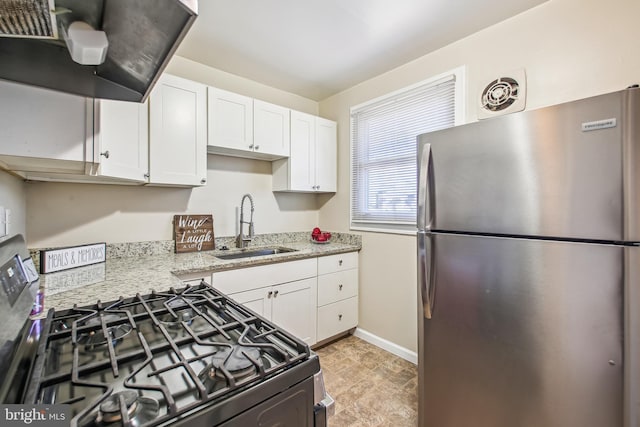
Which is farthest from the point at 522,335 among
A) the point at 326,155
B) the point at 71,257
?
the point at 71,257

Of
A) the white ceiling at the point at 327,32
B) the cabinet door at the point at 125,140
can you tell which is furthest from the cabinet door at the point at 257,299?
the white ceiling at the point at 327,32

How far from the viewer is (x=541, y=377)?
3.54 feet

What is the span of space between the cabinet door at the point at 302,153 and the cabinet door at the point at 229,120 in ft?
1.41

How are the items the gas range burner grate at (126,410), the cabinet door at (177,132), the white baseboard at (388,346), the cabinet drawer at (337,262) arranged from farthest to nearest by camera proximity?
the cabinet drawer at (337,262)
the white baseboard at (388,346)
the cabinet door at (177,132)
the gas range burner grate at (126,410)

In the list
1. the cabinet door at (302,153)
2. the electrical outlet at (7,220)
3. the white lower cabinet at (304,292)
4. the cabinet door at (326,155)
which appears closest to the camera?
the electrical outlet at (7,220)

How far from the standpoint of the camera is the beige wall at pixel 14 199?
3.70ft

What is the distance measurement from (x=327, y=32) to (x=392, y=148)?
1040 millimetres

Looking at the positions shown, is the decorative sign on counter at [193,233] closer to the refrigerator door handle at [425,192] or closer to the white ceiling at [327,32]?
the white ceiling at [327,32]

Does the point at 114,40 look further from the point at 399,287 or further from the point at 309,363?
the point at 399,287

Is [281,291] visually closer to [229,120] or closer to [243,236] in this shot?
[243,236]

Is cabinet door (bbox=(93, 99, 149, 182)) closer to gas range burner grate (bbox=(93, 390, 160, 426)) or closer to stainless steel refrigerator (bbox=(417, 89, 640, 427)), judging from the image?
gas range burner grate (bbox=(93, 390, 160, 426))

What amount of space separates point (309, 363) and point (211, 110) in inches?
79.2

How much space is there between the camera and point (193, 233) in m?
2.26

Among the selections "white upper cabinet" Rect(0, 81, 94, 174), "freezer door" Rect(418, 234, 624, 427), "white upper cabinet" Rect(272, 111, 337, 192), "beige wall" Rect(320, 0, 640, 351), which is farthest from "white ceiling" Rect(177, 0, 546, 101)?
"freezer door" Rect(418, 234, 624, 427)
